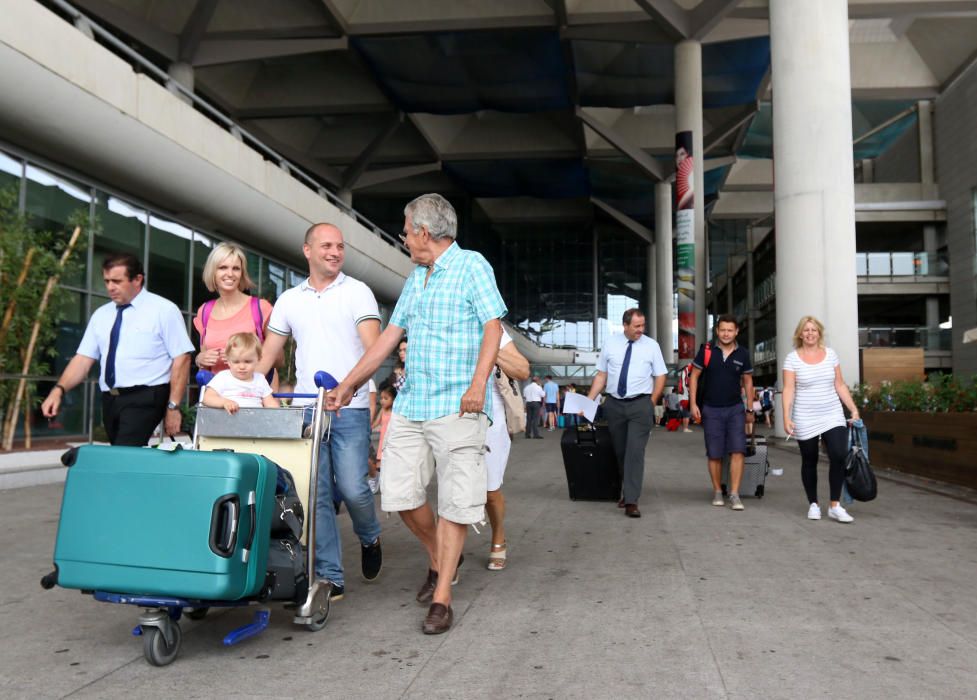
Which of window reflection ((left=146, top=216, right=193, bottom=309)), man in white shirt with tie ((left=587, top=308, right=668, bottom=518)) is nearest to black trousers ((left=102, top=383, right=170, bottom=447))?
man in white shirt with tie ((left=587, top=308, right=668, bottom=518))

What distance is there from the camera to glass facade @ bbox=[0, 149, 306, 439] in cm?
1162

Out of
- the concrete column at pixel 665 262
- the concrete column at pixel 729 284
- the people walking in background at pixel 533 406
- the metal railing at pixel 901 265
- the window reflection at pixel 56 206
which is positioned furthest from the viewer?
the concrete column at pixel 729 284

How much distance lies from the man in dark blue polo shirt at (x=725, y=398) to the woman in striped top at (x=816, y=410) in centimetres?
50

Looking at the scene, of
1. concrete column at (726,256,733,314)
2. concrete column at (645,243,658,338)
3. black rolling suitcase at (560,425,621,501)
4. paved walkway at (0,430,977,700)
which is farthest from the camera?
concrete column at (645,243,658,338)

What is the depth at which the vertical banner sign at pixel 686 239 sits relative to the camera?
100 feet

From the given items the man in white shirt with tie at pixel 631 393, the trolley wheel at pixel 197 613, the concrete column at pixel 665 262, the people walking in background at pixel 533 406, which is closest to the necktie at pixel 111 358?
the trolley wheel at pixel 197 613

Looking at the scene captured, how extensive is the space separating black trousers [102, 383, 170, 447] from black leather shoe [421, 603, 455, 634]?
6.34 ft

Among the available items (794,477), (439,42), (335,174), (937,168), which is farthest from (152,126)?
(937,168)

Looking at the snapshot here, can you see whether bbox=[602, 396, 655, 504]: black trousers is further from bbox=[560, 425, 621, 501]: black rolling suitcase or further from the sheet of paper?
bbox=[560, 425, 621, 501]: black rolling suitcase

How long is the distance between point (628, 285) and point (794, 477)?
54250 mm

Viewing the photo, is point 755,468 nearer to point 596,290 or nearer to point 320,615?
point 320,615

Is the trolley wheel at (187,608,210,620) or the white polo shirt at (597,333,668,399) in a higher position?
the white polo shirt at (597,333,668,399)

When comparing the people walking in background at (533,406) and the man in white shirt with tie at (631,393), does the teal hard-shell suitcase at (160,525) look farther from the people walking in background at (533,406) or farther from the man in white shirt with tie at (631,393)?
the people walking in background at (533,406)

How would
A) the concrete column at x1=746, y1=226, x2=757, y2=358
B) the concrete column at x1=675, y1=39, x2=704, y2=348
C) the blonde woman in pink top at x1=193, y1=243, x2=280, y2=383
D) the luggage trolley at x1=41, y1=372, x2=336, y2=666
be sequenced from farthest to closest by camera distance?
the concrete column at x1=746, y1=226, x2=757, y2=358 < the concrete column at x1=675, y1=39, x2=704, y2=348 < the blonde woman in pink top at x1=193, y1=243, x2=280, y2=383 < the luggage trolley at x1=41, y1=372, x2=336, y2=666
